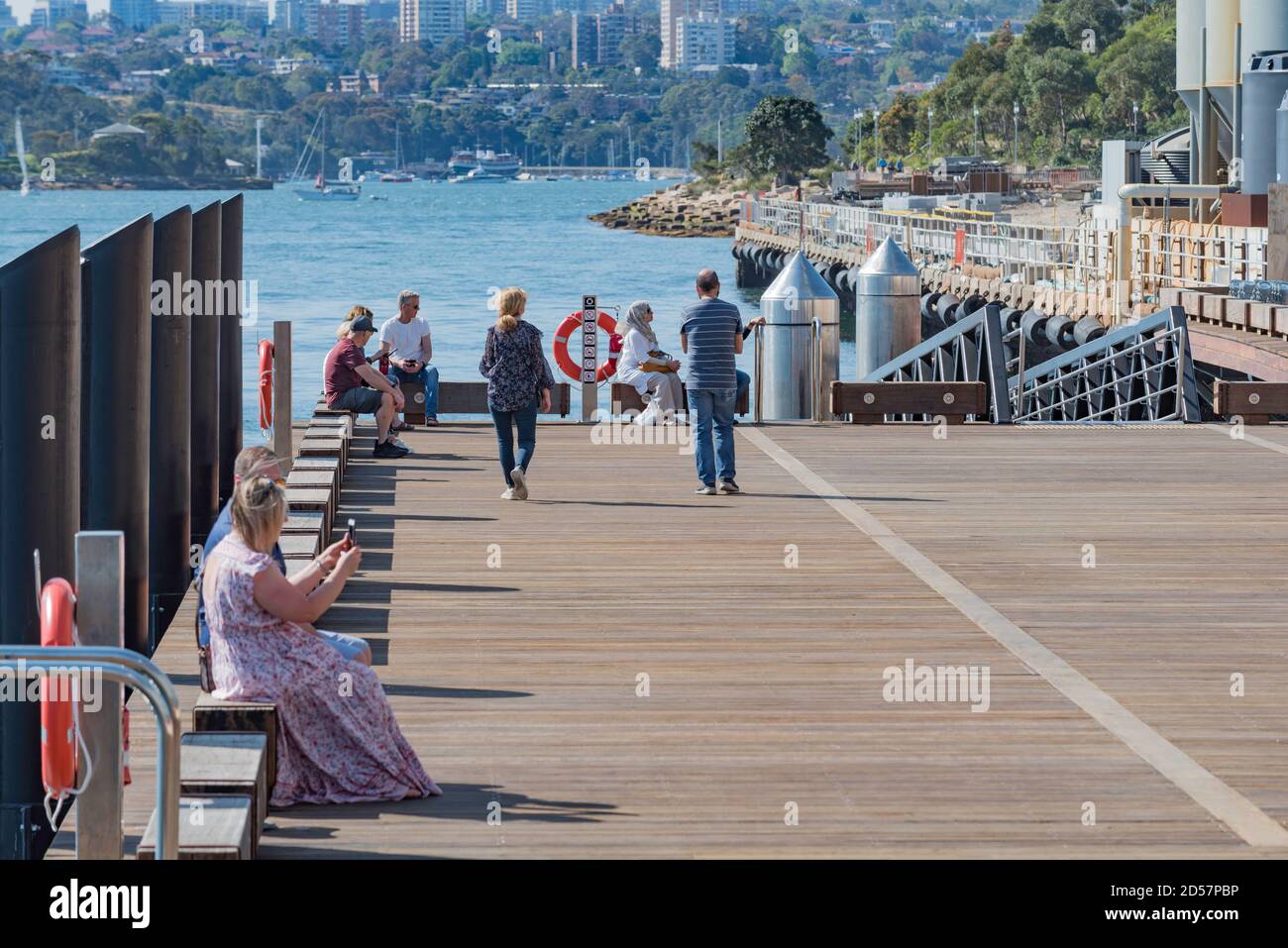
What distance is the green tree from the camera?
15338 centimetres

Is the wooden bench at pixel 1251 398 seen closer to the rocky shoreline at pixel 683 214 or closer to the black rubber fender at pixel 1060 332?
the black rubber fender at pixel 1060 332

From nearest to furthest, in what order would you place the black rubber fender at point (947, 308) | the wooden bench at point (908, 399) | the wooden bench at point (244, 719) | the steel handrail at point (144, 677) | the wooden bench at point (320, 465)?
1. the steel handrail at point (144, 677)
2. the wooden bench at point (244, 719)
3. the wooden bench at point (320, 465)
4. the wooden bench at point (908, 399)
5. the black rubber fender at point (947, 308)

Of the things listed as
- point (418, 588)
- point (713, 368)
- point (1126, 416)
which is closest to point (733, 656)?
point (418, 588)

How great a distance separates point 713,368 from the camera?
14.5 metres

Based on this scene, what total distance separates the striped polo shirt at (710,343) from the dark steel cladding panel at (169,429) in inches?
137

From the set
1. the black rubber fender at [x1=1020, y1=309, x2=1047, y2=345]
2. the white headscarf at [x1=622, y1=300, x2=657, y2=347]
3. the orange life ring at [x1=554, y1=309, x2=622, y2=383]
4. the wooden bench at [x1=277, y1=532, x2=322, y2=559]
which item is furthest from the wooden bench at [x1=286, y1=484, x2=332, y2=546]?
the black rubber fender at [x1=1020, y1=309, x2=1047, y2=345]

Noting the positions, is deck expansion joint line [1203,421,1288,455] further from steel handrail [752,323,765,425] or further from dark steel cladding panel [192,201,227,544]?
dark steel cladding panel [192,201,227,544]

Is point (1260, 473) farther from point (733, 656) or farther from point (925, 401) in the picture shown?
point (733, 656)

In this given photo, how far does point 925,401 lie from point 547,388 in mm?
5547

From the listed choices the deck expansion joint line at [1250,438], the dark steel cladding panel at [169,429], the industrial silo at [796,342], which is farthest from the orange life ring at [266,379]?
the deck expansion joint line at [1250,438]

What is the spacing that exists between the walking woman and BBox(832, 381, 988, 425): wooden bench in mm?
5181

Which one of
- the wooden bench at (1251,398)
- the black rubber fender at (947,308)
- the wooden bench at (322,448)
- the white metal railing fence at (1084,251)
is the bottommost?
the wooden bench at (322,448)

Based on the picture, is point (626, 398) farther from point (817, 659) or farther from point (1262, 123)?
point (1262, 123)

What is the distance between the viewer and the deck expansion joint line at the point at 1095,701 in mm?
7168
